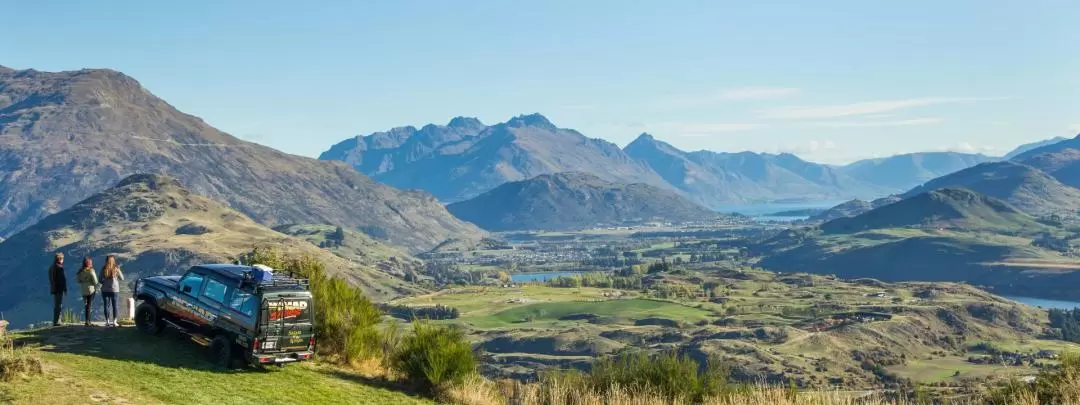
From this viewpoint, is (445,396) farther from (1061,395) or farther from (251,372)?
(1061,395)

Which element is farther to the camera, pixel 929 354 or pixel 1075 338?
A: pixel 1075 338

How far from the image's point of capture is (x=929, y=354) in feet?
521

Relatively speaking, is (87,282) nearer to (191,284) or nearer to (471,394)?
(191,284)

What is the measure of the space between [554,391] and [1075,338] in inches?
7244

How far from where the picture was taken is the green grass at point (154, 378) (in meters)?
20.5

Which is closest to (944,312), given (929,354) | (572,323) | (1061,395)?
(929,354)

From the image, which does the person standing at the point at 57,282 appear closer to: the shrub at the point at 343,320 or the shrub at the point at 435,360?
the shrub at the point at 343,320

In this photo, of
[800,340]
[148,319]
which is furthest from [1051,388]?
[800,340]

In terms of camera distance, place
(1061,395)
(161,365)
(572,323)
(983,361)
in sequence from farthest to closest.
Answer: (572,323) < (983,361) < (161,365) < (1061,395)

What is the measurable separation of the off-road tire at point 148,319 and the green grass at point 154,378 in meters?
0.29

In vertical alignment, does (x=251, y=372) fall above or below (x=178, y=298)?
below

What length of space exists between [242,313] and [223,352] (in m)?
1.32

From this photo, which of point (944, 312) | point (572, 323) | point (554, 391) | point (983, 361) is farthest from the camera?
point (572, 323)

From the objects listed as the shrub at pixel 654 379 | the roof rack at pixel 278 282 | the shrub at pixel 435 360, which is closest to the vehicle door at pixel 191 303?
the roof rack at pixel 278 282
